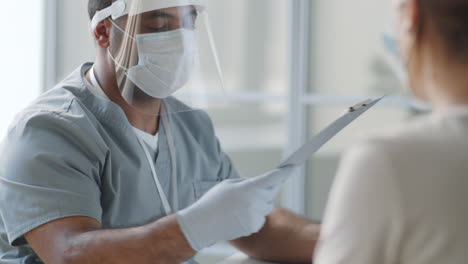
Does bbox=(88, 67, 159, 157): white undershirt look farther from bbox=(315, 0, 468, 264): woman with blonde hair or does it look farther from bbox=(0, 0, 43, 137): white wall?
bbox=(0, 0, 43, 137): white wall

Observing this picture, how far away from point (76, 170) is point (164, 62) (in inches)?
14.0

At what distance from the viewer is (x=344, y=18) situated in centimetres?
299

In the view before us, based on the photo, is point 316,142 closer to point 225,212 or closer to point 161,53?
point 225,212

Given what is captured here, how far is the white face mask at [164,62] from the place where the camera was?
1.54 meters

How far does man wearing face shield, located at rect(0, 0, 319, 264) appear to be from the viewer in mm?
1286

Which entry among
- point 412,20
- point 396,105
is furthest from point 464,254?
point 396,105

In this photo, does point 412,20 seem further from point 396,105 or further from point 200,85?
point 396,105

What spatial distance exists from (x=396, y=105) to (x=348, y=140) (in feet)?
0.85

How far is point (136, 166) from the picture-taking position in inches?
58.5

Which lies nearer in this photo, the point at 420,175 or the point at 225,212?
→ the point at 420,175

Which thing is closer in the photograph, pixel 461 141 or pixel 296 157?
pixel 461 141

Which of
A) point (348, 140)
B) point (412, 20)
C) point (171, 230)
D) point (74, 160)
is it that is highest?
point (412, 20)

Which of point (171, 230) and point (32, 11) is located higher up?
point (32, 11)

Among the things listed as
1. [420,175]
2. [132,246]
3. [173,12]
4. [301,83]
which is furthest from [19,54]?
[420,175]
